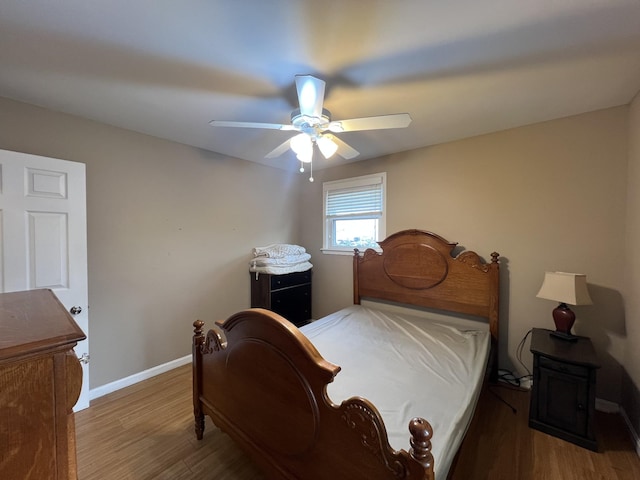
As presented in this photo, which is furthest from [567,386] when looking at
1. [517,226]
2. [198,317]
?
[198,317]

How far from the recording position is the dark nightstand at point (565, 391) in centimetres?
173

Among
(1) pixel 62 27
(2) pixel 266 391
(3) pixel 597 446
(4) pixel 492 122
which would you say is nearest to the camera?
(1) pixel 62 27

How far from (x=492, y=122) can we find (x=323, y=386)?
8.32 ft

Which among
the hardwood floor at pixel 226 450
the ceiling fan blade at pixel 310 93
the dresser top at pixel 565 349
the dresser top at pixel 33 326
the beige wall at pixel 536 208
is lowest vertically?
the hardwood floor at pixel 226 450

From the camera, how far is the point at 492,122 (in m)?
2.32

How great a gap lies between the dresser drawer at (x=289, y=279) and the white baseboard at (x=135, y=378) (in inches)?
49.1

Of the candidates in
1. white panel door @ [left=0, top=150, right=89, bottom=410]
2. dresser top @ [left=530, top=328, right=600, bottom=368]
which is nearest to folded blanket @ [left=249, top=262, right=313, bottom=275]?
white panel door @ [left=0, top=150, right=89, bottom=410]

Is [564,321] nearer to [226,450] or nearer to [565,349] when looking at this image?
[565,349]

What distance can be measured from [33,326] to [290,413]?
1038mm

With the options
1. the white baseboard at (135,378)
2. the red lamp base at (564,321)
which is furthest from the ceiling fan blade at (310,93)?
the white baseboard at (135,378)

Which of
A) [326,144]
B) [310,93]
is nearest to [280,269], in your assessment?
[326,144]

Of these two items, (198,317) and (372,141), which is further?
(198,317)

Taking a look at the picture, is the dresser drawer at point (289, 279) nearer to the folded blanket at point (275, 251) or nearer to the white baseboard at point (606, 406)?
the folded blanket at point (275, 251)

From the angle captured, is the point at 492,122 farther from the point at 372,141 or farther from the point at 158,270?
the point at 158,270
